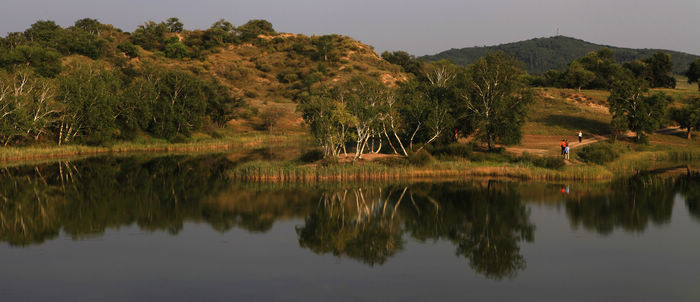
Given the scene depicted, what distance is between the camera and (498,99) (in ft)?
185

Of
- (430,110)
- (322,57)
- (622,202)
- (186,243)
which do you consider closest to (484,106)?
(430,110)

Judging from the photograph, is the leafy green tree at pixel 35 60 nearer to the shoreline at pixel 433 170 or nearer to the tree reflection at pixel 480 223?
the shoreline at pixel 433 170

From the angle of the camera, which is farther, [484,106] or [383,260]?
[484,106]

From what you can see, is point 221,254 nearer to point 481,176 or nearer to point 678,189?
point 481,176

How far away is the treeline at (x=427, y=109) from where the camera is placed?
47.7 meters

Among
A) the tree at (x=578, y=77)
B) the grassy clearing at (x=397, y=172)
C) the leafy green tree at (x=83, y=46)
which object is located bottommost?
the grassy clearing at (x=397, y=172)

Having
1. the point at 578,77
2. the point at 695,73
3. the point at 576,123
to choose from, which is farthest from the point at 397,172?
the point at 695,73

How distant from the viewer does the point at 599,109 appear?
294 ft

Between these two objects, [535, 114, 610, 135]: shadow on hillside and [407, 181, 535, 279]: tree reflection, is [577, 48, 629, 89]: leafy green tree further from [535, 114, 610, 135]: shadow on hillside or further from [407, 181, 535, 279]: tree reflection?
[407, 181, 535, 279]: tree reflection

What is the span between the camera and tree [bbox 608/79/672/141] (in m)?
66.2

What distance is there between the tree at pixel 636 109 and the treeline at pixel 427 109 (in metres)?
17.1

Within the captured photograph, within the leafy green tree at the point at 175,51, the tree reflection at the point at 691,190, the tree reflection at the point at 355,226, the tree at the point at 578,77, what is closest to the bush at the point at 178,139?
the tree reflection at the point at 355,226

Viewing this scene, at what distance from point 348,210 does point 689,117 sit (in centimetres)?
5301

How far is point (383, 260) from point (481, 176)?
79.9ft
